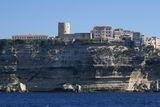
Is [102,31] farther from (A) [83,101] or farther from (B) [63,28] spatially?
(A) [83,101]

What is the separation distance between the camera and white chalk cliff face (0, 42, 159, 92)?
139500mm

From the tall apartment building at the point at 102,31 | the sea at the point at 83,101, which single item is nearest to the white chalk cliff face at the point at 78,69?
the sea at the point at 83,101

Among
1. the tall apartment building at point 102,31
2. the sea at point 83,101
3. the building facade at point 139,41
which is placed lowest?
the sea at point 83,101

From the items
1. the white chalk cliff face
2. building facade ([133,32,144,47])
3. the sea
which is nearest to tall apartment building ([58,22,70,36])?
building facade ([133,32,144,47])

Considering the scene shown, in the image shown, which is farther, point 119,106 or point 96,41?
point 96,41

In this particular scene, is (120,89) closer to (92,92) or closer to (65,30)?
(92,92)

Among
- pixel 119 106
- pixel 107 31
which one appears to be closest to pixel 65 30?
pixel 107 31

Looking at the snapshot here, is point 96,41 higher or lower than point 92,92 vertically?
higher

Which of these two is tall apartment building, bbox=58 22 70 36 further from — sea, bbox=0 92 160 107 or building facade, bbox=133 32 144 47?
sea, bbox=0 92 160 107

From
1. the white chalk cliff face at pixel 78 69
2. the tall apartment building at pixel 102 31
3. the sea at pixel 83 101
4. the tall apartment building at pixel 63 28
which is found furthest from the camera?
the tall apartment building at pixel 63 28

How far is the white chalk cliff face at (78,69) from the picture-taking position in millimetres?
139500

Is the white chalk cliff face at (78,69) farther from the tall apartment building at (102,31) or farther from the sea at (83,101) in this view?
the tall apartment building at (102,31)

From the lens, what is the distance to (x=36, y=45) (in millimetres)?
147000

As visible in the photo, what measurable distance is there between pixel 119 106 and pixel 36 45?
66.5m
